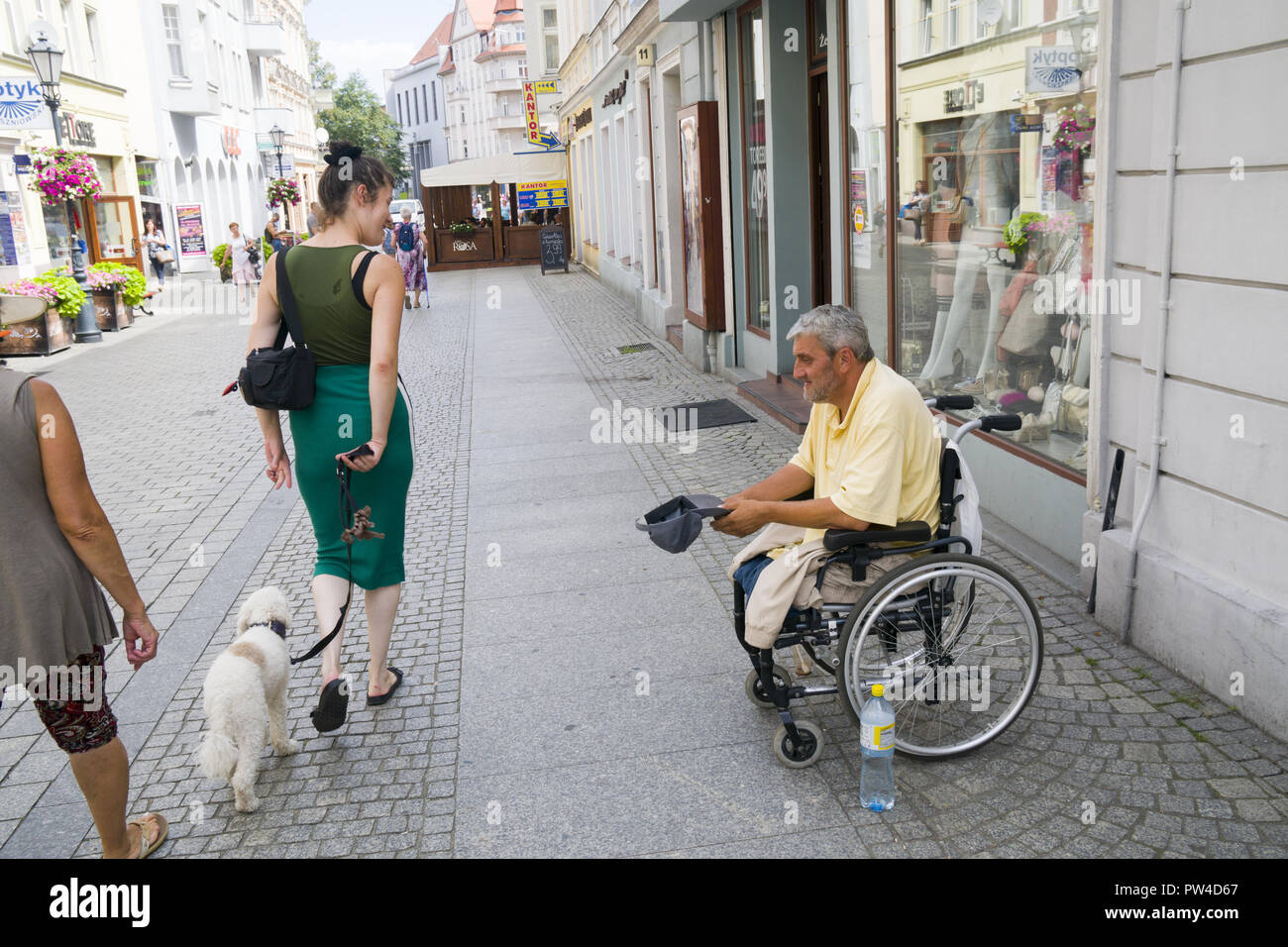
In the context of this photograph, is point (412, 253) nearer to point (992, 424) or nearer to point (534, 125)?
point (534, 125)

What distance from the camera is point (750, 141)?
10.8 metres

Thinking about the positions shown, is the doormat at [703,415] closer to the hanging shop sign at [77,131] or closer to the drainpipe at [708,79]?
the drainpipe at [708,79]

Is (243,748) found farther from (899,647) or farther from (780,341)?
(780,341)

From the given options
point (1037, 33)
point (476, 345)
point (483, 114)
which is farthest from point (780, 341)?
point (483, 114)

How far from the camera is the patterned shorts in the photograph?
3084 mm

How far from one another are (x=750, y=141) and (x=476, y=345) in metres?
5.79

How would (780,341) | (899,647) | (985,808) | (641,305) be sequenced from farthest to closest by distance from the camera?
1. (641,305)
2. (780,341)
3. (899,647)
4. (985,808)

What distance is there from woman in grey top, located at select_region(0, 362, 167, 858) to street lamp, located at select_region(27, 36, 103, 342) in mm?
16081

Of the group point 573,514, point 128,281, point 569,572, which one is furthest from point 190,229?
point 569,572

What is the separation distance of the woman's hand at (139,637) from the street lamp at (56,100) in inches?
632

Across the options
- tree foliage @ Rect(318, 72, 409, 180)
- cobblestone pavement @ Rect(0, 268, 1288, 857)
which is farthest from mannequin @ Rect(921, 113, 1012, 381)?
tree foliage @ Rect(318, 72, 409, 180)

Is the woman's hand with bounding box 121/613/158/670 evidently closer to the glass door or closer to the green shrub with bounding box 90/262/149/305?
the green shrub with bounding box 90/262/149/305

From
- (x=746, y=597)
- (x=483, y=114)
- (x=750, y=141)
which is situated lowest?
(x=746, y=597)

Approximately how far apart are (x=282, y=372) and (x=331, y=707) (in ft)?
3.92
